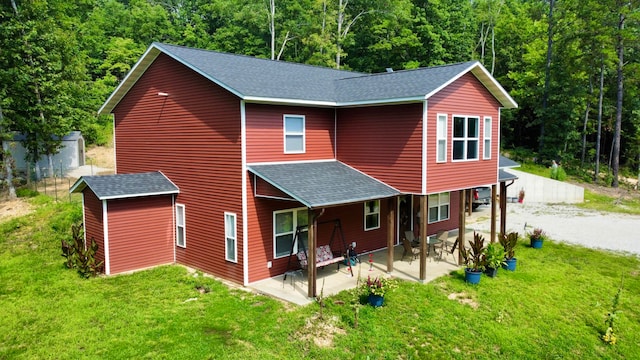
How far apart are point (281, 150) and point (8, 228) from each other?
39.5 ft

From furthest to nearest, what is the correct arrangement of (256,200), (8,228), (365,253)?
(8,228)
(365,253)
(256,200)

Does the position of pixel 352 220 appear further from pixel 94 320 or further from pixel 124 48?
pixel 124 48

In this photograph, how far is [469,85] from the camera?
1454 centimetres

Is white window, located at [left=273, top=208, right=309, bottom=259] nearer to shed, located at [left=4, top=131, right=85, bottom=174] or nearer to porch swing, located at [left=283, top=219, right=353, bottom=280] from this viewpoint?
porch swing, located at [left=283, top=219, right=353, bottom=280]

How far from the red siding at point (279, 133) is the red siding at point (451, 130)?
3.63 metres

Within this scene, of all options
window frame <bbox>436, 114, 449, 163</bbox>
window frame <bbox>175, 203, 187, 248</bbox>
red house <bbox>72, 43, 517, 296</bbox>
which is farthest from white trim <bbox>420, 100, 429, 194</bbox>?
window frame <bbox>175, 203, 187, 248</bbox>

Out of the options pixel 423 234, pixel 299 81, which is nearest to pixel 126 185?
pixel 299 81

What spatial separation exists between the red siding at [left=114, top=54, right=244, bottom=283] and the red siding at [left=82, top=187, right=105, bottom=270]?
93.0 inches

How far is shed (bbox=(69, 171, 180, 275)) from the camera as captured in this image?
13305 millimetres

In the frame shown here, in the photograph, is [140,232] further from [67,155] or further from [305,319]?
[67,155]

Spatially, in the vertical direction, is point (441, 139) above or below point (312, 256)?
above

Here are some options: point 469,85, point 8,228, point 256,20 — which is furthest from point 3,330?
point 256,20

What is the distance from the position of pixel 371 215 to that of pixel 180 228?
6.69 meters

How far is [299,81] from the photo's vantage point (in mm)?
15523
